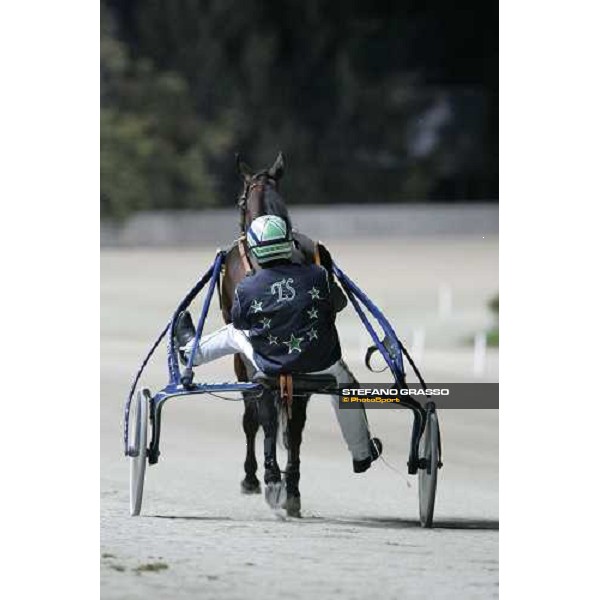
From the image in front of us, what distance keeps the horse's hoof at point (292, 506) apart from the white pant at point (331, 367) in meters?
0.45

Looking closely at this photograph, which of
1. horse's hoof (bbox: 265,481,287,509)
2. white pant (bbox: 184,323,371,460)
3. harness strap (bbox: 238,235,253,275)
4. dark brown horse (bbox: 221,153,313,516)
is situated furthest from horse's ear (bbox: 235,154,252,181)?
horse's hoof (bbox: 265,481,287,509)

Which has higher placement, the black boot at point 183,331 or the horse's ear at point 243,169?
the horse's ear at point 243,169

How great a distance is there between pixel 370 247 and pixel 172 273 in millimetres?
1231

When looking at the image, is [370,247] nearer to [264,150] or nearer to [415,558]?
[264,150]

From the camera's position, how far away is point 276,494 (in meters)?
12.6

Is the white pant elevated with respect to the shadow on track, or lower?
elevated

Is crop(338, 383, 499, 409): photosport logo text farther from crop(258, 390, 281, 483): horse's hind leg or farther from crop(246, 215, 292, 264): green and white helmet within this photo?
crop(246, 215, 292, 264): green and white helmet

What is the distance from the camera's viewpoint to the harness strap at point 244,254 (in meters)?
12.4

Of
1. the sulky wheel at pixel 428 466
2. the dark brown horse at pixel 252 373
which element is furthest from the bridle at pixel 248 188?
the sulky wheel at pixel 428 466

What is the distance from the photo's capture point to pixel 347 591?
12.0 m

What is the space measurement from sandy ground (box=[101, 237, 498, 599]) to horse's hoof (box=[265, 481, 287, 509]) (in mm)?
80

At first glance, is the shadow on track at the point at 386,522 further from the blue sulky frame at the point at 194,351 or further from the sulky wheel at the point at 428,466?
the blue sulky frame at the point at 194,351

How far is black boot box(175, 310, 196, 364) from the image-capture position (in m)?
12.6

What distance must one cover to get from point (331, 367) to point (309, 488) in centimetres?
75
